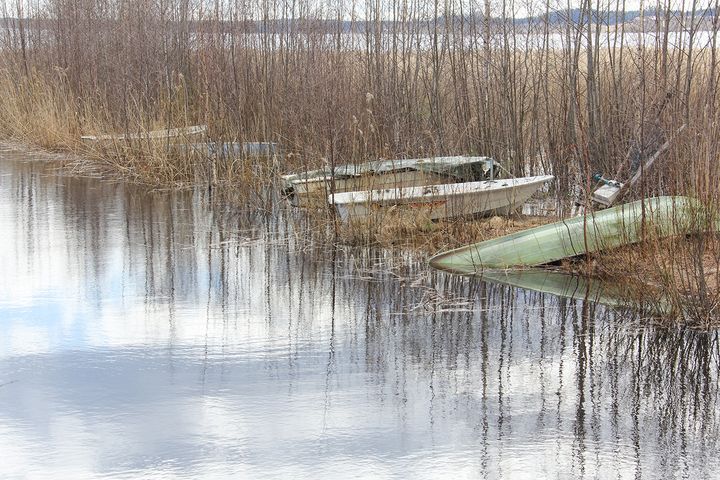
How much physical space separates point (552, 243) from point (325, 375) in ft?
9.96

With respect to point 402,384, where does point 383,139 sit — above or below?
above

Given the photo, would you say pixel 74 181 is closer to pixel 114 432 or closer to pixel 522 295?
pixel 522 295

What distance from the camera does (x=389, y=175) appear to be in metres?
10.1

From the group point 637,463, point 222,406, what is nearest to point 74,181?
point 222,406

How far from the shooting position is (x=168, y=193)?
1242 cm

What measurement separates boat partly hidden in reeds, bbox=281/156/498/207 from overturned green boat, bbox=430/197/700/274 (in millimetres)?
1401

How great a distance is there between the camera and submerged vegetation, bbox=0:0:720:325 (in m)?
7.78

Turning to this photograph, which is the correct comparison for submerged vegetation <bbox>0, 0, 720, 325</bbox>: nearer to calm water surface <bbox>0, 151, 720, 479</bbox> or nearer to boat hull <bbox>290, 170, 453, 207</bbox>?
boat hull <bbox>290, 170, 453, 207</bbox>

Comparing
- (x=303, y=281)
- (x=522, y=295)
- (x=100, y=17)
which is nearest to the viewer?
(x=522, y=295)

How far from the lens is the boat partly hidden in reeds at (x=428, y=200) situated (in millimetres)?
9352

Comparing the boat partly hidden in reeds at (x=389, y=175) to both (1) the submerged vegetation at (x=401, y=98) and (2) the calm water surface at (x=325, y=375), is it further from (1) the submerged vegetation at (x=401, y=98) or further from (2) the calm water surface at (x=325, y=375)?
(2) the calm water surface at (x=325, y=375)

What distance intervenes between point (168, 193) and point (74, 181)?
170 cm

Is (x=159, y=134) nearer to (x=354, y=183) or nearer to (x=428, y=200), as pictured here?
(x=354, y=183)

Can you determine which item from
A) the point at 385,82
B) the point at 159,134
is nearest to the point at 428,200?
the point at 385,82
